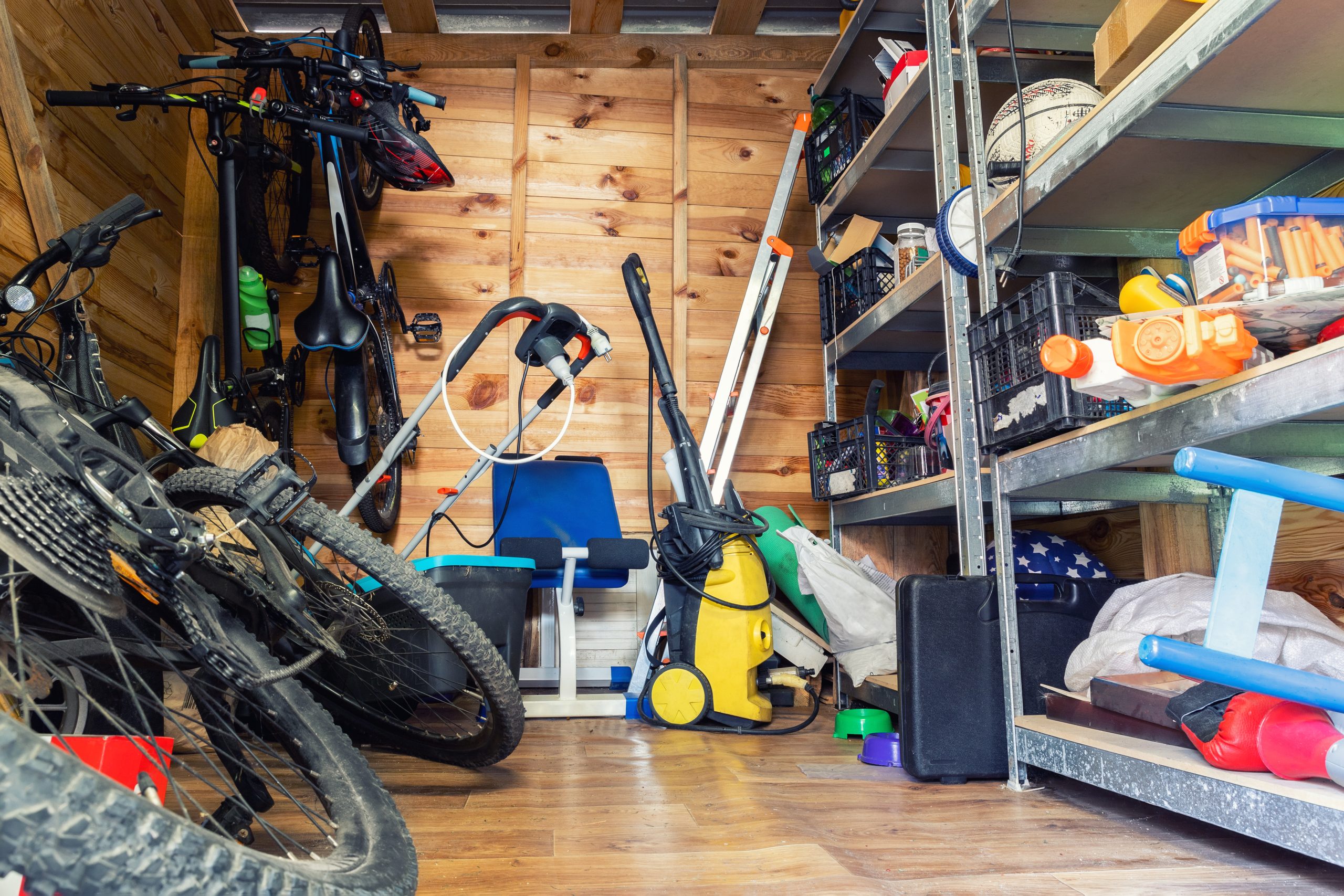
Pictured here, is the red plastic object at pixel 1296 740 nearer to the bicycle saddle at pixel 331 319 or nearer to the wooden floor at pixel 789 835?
the wooden floor at pixel 789 835

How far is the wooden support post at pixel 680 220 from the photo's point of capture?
3000 millimetres

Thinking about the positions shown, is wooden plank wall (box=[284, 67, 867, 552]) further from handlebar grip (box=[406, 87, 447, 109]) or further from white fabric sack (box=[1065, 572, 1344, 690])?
white fabric sack (box=[1065, 572, 1344, 690])

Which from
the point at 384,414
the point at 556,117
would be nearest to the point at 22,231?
the point at 384,414

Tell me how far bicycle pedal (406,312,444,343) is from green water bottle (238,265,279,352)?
42cm

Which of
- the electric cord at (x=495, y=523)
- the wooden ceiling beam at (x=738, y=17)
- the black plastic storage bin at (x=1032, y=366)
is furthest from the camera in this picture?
the wooden ceiling beam at (x=738, y=17)

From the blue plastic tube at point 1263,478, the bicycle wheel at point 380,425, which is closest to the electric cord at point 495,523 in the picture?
the bicycle wheel at point 380,425

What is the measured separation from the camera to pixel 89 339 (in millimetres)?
1653

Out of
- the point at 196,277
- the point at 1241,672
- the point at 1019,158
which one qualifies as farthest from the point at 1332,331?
the point at 196,277

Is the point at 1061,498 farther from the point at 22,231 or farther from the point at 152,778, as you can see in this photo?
the point at 22,231

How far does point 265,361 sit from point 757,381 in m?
1.59

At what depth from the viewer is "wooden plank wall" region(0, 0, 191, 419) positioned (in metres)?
2.08

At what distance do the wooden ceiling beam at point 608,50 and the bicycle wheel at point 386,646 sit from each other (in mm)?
2096

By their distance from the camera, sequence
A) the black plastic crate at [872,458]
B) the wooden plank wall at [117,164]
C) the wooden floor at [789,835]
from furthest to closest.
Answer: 1. the black plastic crate at [872,458]
2. the wooden plank wall at [117,164]
3. the wooden floor at [789,835]

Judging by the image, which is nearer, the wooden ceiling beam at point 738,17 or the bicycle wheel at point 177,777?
the bicycle wheel at point 177,777
